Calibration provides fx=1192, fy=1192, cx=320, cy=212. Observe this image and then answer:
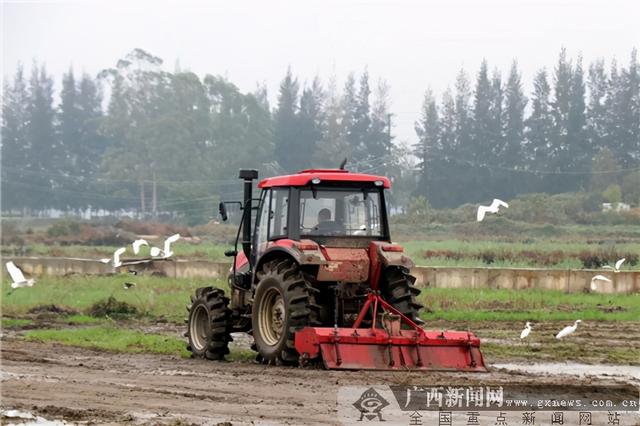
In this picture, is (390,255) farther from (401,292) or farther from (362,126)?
(362,126)

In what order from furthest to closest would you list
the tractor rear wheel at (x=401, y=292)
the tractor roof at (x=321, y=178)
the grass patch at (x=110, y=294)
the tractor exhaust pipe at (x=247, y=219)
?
the grass patch at (x=110, y=294)
the tractor exhaust pipe at (x=247, y=219)
the tractor roof at (x=321, y=178)
the tractor rear wheel at (x=401, y=292)

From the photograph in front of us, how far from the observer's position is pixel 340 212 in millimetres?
16031

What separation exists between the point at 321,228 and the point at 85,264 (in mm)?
22689

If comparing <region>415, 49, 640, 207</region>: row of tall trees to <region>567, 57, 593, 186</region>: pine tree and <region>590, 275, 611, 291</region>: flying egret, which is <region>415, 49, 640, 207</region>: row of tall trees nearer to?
<region>567, 57, 593, 186</region>: pine tree

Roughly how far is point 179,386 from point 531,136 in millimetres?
70035

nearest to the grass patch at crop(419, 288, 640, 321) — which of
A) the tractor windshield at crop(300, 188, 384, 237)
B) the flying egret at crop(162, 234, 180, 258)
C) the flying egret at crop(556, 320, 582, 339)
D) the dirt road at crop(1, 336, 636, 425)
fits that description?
the flying egret at crop(556, 320, 582, 339)

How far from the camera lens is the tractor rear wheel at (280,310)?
49.4ft

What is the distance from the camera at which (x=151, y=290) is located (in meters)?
29.1

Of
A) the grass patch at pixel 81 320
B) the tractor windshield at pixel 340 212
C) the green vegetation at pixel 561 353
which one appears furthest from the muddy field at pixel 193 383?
the grass patch at pixel 81 320

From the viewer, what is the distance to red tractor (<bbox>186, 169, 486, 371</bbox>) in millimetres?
14703

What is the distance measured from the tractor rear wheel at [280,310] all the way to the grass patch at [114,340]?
202cm

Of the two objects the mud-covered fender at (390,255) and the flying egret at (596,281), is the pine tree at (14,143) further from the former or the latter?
the mud-covered fender at (390,255)

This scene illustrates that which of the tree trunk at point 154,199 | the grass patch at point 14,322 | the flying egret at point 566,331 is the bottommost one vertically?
the grass patch at point 14,322

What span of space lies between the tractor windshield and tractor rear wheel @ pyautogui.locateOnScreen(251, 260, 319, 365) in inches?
27.2
